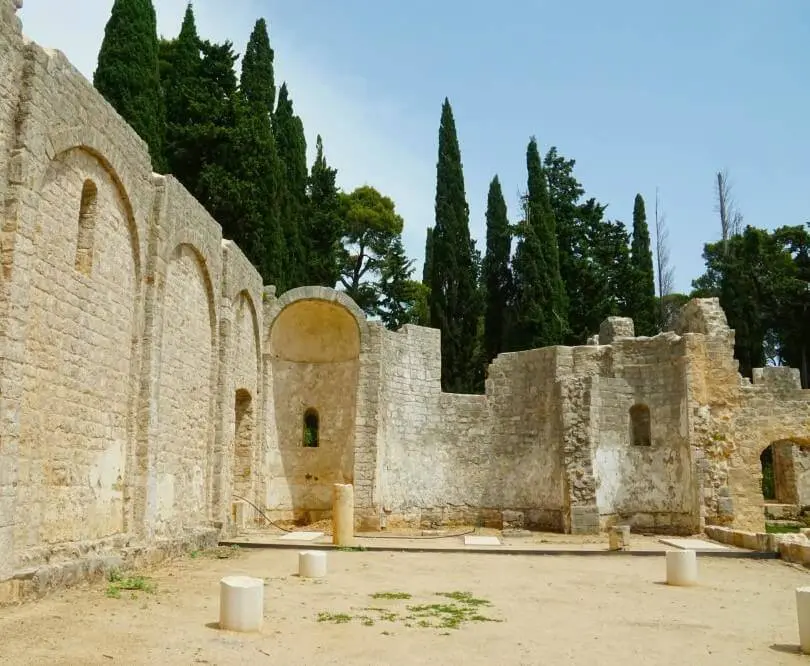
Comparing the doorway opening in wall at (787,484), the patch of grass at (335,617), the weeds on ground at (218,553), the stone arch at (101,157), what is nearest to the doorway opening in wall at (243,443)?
the weeds on ground at (218,553)

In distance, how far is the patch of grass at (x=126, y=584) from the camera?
7.98 metres

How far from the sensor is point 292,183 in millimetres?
26531

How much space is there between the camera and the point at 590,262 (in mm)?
32094

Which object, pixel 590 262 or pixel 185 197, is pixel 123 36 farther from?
pixel 590 262

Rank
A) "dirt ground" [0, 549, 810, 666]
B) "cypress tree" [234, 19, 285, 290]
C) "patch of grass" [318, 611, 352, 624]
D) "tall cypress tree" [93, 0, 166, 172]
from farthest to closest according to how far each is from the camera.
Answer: "cypress tree" [234, 19, 285, 290]
"tall cypress tree" [93, 0, 166, 172]
"patch of grass" [318, 611, 352, 624]
"dirt ground" [0, 549, 810, 666]

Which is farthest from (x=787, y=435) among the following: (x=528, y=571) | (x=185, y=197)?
(x=185, y=197)

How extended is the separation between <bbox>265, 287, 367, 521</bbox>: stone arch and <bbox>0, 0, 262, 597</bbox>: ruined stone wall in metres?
4.79

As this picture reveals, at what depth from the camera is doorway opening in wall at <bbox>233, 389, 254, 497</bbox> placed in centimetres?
1664

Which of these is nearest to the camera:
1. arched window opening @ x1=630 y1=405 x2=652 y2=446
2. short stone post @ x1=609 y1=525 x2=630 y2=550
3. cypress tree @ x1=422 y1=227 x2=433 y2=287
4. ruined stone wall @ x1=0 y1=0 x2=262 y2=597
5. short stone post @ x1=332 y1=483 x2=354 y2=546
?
ruined stone wall @ x1=0 y1=0 x2=262 y2=597

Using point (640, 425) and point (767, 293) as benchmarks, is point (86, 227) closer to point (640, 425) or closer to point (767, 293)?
point (640, 425)

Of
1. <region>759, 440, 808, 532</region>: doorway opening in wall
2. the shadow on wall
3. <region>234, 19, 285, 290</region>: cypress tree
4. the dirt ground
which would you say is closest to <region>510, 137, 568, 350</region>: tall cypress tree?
<region>759, 440, 808, 532</region>: doorway opening in wall

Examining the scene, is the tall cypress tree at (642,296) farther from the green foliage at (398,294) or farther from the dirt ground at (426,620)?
the dirt ground at (426,620)

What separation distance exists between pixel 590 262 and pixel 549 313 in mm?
5627

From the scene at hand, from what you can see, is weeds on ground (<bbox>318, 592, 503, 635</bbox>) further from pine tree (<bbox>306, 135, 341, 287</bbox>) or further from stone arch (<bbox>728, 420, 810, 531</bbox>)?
pine tree (<bbox>306, 135, 341, 287</bbox>)
